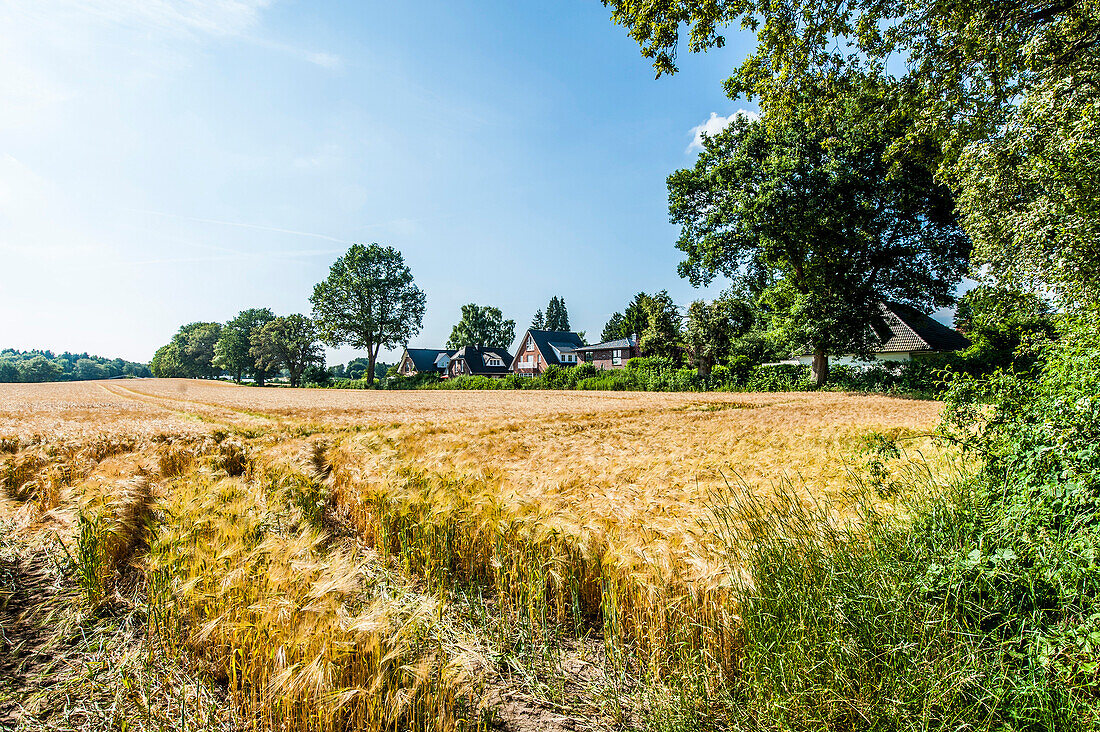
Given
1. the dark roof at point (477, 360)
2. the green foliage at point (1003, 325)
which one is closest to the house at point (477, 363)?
the dark roof at point (477, 360)

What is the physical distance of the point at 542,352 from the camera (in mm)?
82500

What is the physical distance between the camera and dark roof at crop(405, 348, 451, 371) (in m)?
97.3

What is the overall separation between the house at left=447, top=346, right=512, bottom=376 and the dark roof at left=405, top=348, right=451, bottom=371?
7.29 meters

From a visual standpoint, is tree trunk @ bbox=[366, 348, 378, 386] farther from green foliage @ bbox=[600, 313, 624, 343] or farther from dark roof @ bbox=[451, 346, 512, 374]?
green foliage @ bbox=[600, 313, 624, 343]

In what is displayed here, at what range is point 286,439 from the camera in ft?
36.4

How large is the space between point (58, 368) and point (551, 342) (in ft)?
435

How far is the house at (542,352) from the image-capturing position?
82.2 meters

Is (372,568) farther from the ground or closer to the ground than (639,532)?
closer to the ground

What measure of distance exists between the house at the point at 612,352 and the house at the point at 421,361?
3147 centimetres

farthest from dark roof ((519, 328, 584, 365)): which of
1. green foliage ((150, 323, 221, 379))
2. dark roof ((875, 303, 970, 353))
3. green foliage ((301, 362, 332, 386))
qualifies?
green foliage ((150, 323, 221, 379))

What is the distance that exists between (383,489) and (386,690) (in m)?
3.09

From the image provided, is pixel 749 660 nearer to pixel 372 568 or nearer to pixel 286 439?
pixel 372 568

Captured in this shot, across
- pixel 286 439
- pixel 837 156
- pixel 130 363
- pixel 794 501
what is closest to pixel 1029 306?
pixel 837 156

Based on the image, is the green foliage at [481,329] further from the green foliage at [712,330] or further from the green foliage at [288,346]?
the green foliage at [712,330]
